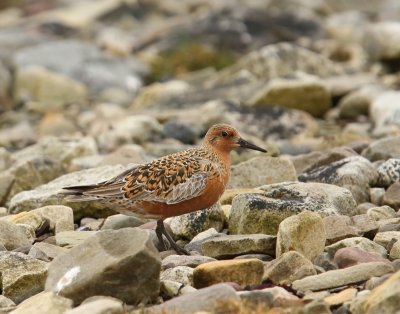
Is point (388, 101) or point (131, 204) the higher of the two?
point (131, 204)

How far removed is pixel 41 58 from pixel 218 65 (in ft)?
18.1

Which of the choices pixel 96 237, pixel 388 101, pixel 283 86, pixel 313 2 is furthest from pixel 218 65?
pixel 96 237

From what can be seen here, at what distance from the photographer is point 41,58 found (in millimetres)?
29359

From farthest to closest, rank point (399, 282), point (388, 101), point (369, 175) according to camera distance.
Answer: point (388, 101), point (369, 175), point (399, 282)

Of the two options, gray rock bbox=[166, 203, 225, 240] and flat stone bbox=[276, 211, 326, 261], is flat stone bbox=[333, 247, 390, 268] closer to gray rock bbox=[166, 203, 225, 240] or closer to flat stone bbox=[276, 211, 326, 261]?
flat stone bbox=[276, 211, 326, 261]

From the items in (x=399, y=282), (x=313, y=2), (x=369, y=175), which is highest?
(x=399, y=282)

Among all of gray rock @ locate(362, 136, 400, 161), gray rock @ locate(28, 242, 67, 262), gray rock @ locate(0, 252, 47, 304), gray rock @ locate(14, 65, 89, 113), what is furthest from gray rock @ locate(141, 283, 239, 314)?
gray rock @ locate(14, 65, 89, 113)

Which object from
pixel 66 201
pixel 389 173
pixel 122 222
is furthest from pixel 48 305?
pixel 389 173

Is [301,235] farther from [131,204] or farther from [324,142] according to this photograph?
[324,142]

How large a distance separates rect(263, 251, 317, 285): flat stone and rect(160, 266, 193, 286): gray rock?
665mm

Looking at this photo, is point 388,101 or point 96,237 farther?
point 388,101

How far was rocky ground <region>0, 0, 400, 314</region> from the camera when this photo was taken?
7637 mm

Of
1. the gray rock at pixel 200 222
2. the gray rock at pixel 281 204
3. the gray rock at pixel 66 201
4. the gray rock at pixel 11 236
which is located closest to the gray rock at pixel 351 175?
the gray rock at pixel 281 204

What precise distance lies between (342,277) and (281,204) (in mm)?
2222
